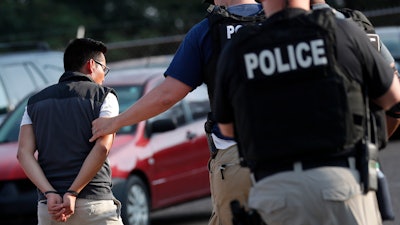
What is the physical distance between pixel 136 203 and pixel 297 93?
5.90 m

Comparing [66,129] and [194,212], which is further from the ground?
[66,129]

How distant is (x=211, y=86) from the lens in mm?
5742

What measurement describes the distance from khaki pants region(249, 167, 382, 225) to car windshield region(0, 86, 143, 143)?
21.0 ft

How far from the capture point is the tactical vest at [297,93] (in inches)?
179

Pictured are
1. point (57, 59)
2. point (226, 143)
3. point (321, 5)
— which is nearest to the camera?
point (321, 5)

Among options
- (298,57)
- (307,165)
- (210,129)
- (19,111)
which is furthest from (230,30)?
(19,111)

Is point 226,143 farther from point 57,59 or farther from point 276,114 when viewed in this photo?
point 57,59

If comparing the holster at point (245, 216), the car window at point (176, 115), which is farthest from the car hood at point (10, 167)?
the holster at point (245, 216)

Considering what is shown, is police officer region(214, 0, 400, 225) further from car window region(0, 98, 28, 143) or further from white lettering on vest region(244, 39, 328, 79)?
car window region(0, 98, 28, 143)

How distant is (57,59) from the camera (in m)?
14.7

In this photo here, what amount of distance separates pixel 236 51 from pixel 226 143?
1348mm

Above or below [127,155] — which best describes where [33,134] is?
above

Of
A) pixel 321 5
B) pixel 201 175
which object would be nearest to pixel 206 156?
pixel 201 175

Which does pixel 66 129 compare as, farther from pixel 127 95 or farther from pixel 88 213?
pixel 127 95
